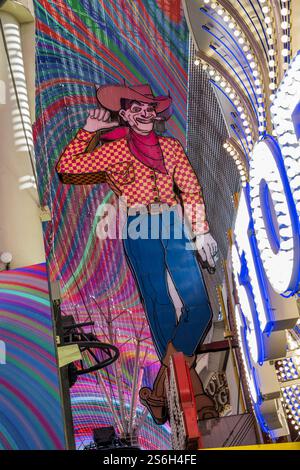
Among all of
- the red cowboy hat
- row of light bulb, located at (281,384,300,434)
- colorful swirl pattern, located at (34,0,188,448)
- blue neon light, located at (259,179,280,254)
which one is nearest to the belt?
colorful swirl pattern, located at (34,0,188,448)

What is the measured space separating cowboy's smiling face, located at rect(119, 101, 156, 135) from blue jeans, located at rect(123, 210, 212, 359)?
1.08 meters

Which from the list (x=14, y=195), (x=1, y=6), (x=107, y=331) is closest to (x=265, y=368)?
(x=14, y=195)

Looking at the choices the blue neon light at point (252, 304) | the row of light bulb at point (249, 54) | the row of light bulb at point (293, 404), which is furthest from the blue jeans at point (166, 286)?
the row of light bulb at point (249, 54)

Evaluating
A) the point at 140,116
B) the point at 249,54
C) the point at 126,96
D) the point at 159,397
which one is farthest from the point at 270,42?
the point at 159,397

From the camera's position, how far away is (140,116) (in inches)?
300

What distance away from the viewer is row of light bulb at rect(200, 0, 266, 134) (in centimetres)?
445

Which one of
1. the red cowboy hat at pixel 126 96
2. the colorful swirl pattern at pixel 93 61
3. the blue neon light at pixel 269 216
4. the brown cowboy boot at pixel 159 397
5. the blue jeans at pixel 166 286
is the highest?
the colorful swirl pattern at pixel 93 61

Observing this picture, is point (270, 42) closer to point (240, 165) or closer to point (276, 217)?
point (276, 217)

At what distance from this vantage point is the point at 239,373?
32.2 feet

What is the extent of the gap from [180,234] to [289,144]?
490 centimetres

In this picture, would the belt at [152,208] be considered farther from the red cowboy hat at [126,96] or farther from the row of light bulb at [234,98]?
the row of light bulb at [234,98]

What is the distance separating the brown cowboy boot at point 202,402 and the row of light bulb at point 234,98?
363 cm

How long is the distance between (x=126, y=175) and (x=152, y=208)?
500mm

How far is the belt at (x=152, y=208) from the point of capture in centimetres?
751
